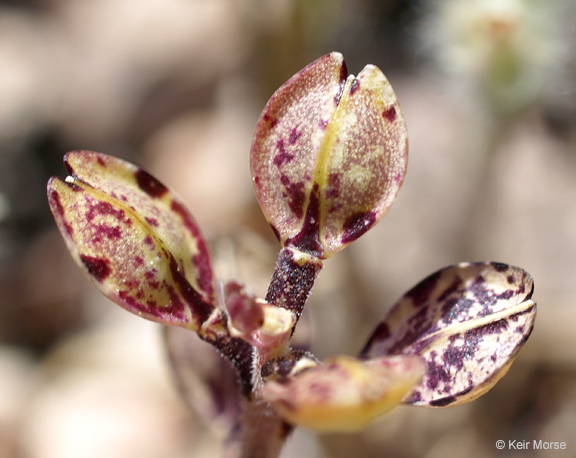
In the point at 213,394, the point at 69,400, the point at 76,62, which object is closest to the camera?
the point at 213,394

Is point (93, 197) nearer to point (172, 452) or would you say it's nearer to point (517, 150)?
point (172, 452)

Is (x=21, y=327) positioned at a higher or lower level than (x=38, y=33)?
lower

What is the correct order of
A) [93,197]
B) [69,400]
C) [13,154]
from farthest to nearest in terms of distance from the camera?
1. [13,154]
2. [69,400]
3. [93,197]

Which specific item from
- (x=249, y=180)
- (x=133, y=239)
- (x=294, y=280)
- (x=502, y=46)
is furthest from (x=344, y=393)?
(x=249, y=180)

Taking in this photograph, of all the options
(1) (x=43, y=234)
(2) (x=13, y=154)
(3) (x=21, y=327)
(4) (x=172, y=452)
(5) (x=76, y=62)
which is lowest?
(4) (x=172, y=452)

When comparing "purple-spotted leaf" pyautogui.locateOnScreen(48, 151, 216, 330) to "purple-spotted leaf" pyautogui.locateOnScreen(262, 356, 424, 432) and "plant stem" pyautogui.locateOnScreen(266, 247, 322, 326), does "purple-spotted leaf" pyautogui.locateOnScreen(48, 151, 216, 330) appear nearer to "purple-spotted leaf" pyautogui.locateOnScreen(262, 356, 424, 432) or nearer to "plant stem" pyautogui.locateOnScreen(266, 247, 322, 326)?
"plant stem" pyautogui.locateOnScreen(266, 247, 322, 326)

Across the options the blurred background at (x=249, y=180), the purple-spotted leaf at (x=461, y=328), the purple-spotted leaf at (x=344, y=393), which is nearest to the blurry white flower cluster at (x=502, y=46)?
the blurred background at (x=249, y=180)

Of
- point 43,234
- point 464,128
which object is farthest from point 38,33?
point 464,128
